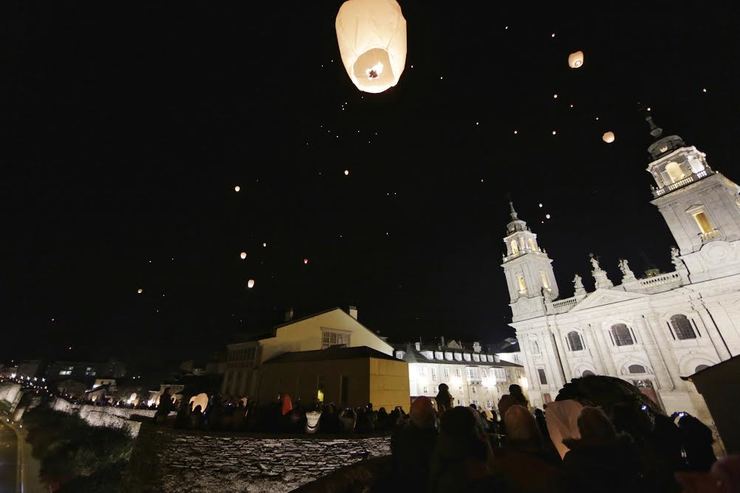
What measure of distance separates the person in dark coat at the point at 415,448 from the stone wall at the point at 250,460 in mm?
7962

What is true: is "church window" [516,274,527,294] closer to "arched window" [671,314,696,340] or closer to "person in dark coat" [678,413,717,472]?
"arched window" [671,314,696,340]

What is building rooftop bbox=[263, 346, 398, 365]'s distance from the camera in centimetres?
1595

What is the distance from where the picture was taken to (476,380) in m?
35.8

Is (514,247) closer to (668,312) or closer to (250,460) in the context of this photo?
(668,312)

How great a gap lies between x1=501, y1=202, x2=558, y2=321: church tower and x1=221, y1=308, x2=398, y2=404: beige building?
926 inches

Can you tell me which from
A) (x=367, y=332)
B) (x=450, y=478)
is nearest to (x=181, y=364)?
(x=367, y=332)

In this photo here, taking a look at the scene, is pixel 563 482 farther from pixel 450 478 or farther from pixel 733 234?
pixel 733 234

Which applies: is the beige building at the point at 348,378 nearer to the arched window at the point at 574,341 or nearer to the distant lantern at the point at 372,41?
the distant lantern at the point at 372,41

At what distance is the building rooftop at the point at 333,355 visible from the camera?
15.9m

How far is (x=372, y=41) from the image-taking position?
14.1 feet

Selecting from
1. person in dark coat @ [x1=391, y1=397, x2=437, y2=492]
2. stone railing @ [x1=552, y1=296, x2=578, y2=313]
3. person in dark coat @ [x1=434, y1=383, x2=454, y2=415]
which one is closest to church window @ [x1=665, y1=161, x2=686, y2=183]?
stone railing @ [x1=552, y1=296, x2=578, y2=313]

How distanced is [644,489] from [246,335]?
32.6 m

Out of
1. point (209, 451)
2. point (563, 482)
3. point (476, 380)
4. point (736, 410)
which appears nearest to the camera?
point (563, 482)

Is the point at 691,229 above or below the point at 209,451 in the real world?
above
